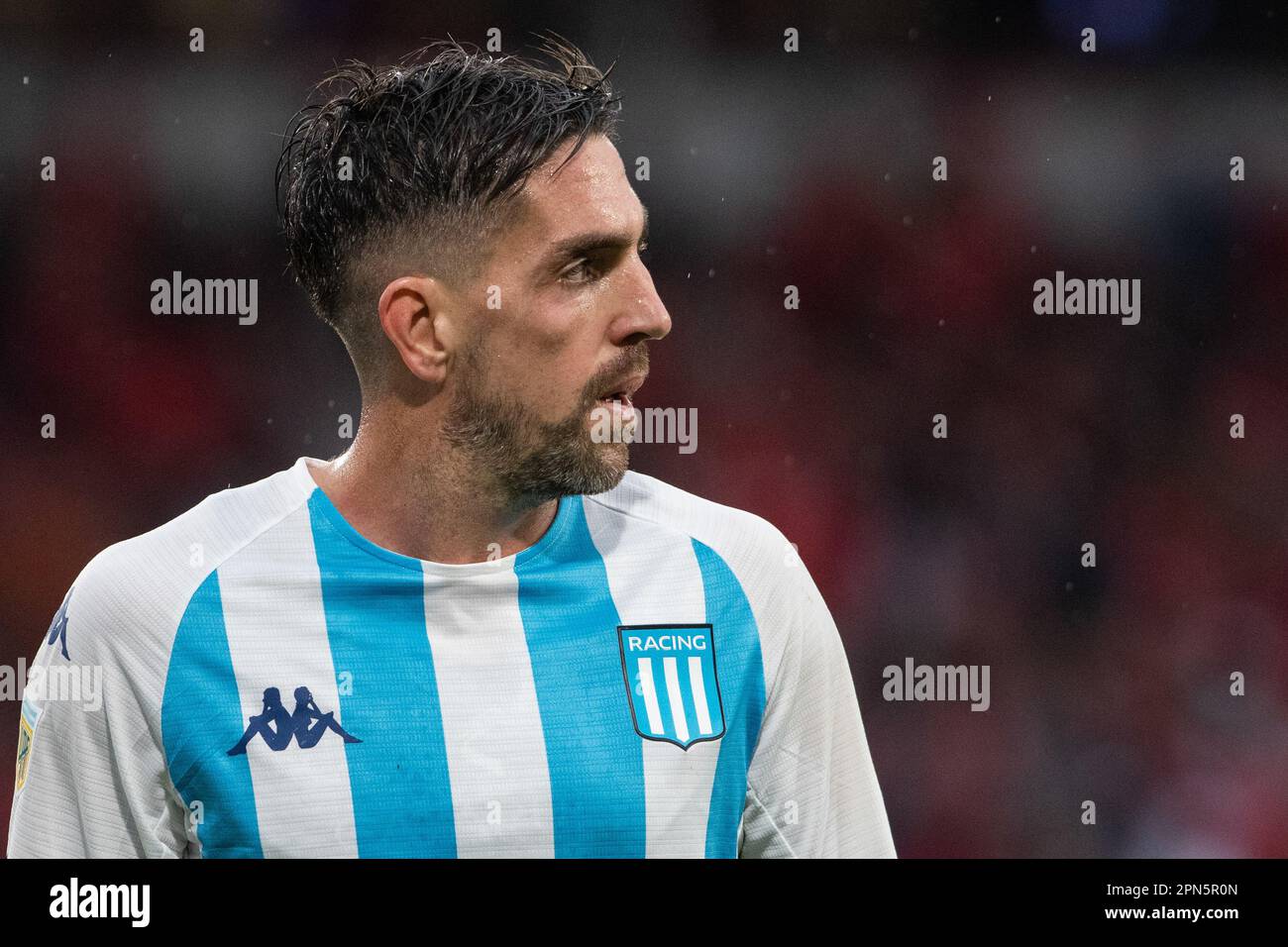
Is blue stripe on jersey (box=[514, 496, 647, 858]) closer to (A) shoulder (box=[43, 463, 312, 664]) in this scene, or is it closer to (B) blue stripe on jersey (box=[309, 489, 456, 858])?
(B) blue stripe on jersey (box=[309, 489, 456, 858])

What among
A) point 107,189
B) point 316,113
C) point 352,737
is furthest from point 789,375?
point 352,737

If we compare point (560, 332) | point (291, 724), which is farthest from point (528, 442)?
point (291, 724)

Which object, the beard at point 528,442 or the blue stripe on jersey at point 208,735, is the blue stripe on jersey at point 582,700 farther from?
the blue stripe on jersey at point 208,735

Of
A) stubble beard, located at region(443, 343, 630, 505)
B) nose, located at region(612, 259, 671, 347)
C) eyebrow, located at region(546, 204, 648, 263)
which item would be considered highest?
eyebrow, located at region(546, 204, 648, 263)

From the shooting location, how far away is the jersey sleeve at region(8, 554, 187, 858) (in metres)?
1.91

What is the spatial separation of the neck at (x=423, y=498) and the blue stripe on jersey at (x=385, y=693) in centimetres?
3

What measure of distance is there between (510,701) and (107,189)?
11.1 feet

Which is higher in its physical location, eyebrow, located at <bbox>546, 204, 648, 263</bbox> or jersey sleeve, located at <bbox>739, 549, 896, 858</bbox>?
eyebrow, located at <bbox>546, 204, 648, 263</bbox>

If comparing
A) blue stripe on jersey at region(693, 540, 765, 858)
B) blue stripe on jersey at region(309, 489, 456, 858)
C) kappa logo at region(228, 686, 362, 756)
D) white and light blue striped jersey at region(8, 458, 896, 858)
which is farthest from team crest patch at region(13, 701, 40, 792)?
blue stripe on jersey at region(693, 540, 765, 858)

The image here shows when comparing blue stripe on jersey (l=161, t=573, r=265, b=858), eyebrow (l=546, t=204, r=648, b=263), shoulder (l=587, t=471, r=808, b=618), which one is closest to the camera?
blue stripe on jersey (l=161, t=573, r=265, b=858)

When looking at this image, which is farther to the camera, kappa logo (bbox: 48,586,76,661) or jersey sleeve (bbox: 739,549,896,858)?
jersey sleeve (bbox: 739,549,896,858)

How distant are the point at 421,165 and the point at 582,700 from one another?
2.73 ft

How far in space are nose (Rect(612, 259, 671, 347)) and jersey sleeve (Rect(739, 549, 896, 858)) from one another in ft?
1.46

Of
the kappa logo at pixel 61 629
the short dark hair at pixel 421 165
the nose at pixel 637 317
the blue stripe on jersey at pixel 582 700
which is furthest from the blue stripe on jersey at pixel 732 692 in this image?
the kappa logo at pixel 61 629
